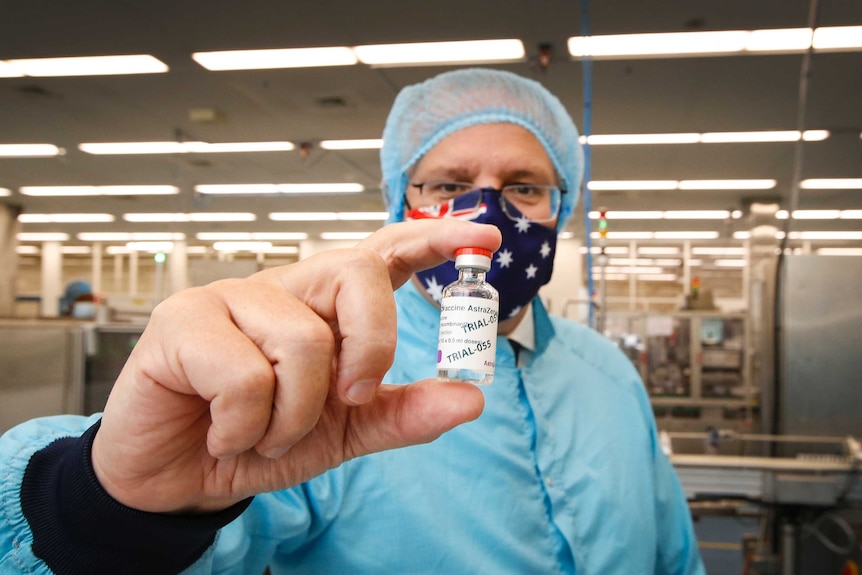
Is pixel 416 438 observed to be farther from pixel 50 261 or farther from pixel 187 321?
pixel 50 261

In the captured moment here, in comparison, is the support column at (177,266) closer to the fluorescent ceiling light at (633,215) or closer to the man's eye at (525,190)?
the fluorescent ceiling light at (633,215)

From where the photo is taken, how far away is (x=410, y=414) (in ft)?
2.18

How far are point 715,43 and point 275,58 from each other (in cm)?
339

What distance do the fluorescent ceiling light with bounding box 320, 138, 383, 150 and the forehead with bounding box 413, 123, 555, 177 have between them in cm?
568

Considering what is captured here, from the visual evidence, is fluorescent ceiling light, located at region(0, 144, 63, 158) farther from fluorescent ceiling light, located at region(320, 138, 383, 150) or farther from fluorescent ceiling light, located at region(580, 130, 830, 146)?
fluorescent ceiling light, located at region(580, 130, 830, 146)

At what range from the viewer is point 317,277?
0.59m

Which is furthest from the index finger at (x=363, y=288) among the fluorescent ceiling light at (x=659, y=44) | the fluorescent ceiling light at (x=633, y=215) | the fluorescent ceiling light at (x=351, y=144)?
the fluorescent ceiling light at (x=633, y=215)

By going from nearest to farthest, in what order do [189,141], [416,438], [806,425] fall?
[416,438] → [806,425] → [189,141]

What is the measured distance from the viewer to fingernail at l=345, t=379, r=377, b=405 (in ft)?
1.89

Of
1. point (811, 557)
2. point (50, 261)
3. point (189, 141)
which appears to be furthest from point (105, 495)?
point (50, 261)

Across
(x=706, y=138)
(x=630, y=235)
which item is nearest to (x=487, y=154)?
(x=706, y=138)

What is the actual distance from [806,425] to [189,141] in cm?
659

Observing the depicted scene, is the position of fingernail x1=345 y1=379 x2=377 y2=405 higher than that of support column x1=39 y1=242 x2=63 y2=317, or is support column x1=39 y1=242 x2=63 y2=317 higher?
support column x1=39 y1=242 x2=63 y2=317

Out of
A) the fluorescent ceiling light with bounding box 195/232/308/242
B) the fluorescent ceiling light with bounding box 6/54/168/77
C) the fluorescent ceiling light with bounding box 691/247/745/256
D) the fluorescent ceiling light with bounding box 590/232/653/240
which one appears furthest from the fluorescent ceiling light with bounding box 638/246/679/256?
the fluorescent ceiling light with bounding box 6/54/168/77
